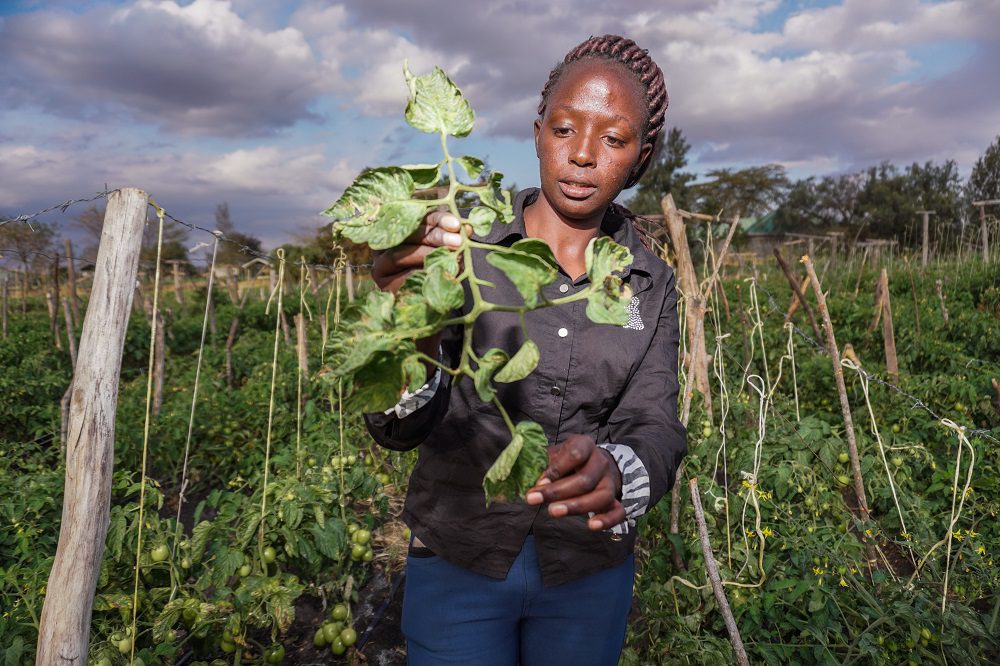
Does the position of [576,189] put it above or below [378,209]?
above

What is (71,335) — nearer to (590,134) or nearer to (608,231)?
(608,231)

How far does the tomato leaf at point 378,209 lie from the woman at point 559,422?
38 centimetres

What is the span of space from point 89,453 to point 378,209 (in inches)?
46.8

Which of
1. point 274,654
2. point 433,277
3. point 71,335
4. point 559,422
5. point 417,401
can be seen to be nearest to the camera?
point 433,277

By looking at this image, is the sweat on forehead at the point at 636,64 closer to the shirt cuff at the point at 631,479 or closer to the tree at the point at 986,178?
the shirt cuff at the point at 631,479

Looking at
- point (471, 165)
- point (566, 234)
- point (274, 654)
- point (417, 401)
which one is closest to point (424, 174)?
point (471, 165)

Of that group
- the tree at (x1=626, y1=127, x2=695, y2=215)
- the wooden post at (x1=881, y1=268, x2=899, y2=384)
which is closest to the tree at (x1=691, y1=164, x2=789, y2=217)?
the tree at (x1=626, y1=127, x2=695, y2=215)

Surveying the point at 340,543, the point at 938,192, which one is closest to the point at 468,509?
the point at 340,543

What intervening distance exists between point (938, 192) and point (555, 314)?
28137 millimetres

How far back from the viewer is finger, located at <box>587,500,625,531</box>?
869 millimetres

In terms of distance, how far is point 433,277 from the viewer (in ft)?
2.42

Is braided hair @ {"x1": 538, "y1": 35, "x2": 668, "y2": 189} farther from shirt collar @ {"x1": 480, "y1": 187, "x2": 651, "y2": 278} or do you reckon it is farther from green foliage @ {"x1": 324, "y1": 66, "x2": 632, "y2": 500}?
green foliage @ {"x1": 324, "y1": 66, "x2": 632, "y2": 500}

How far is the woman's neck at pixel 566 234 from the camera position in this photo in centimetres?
132

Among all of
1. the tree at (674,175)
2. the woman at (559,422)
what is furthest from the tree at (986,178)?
the woman at (559,422)
